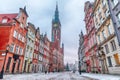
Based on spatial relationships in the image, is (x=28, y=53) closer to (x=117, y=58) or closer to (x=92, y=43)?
(x=92, y=43)

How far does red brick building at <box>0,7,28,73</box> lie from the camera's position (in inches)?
933

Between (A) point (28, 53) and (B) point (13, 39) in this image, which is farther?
(A) point (28, 53)

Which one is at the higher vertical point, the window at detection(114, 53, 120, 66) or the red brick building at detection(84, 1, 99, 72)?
the red brick building at detection(84, 1, 99, 72)

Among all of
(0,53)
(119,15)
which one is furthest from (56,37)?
(119,15)

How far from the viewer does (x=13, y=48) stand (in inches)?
1008

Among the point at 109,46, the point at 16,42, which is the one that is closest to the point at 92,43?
the point at 109,46

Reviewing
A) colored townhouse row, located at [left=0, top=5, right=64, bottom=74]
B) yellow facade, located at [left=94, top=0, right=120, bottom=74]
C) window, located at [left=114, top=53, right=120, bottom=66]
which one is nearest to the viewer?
window, located at [left=114, top=53, right=120, bottom=66]

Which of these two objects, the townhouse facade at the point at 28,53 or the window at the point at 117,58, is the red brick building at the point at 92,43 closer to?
the window at the point at 117,58

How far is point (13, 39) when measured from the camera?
25.2 meters

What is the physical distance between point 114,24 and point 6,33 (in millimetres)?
21434

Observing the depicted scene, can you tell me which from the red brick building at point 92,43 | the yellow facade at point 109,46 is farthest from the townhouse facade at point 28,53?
the yellow facade at point 109,46

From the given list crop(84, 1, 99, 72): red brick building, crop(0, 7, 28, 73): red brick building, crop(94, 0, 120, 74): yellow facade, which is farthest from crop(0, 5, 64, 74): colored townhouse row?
crop(84, 1, 99, 72): red brick building

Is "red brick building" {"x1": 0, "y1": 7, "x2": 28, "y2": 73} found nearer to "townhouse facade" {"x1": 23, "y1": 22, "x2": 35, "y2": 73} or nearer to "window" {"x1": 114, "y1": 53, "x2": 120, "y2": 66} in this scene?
"townhouse facade" {"x1": 23, "y1": 22, "x2": 35, "y2": 73}

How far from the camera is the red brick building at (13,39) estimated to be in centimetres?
2370
